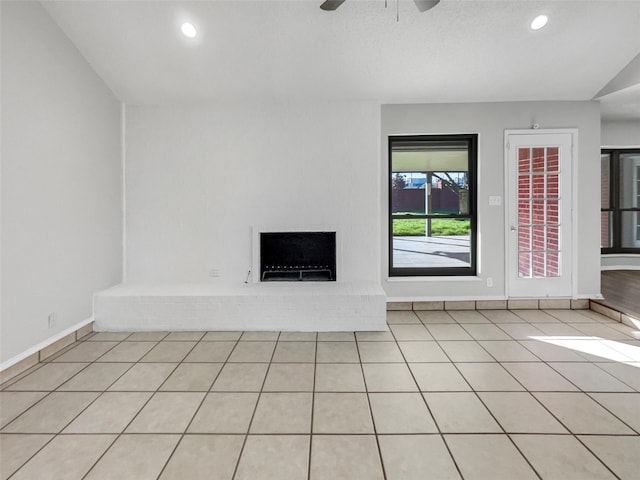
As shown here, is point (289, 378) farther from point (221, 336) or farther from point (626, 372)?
point (626, 372)

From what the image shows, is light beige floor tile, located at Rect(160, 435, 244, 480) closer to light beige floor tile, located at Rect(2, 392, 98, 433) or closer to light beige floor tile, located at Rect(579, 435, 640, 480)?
light beige floor tile, located at Rect(2, 392, 98, 433)

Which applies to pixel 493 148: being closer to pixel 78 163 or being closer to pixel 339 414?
pixel 339 414

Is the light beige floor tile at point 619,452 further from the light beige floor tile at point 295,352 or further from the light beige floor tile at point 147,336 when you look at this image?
the light beige floor tile at point 147,336

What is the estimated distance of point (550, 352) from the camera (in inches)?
117

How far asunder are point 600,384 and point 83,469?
125 inches

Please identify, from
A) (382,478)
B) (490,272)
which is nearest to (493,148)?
(490,272)

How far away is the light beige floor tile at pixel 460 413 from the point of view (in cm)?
195

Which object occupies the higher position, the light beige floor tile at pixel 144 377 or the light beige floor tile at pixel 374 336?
the light beige floor tile at pixel 374 336

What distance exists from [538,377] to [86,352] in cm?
366

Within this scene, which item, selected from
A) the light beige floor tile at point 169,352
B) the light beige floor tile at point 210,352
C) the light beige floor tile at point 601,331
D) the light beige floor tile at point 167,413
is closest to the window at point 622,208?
the light beige floor tile at point 601,331

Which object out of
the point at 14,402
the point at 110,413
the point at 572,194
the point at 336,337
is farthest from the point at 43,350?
the point at 572,194

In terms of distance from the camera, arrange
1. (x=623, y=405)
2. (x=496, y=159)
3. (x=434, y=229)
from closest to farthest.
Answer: (x=623, y=405)
(x=496, y=159)
(x=434, y=229)

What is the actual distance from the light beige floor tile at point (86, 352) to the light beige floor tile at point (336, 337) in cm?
192

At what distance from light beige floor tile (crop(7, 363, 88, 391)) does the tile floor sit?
0.06ft
